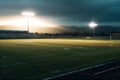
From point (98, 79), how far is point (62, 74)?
285 centimetres

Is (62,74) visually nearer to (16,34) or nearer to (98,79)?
(98,79)

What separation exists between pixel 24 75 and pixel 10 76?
91 cm

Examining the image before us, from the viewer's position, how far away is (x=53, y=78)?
1784 centimetres

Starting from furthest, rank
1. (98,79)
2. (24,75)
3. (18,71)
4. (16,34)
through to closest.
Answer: (16,34) < (18,71) < (24,75) < (98,79)

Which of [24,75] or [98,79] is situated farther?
[24,75]

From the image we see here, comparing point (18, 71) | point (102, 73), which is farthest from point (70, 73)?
point (18, 71)

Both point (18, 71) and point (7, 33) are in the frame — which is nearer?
point (18, 71)

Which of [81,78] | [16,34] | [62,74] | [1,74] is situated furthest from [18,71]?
[16,34]

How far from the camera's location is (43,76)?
1864cm

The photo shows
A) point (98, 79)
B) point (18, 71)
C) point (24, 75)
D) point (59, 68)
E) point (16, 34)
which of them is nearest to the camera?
point (98, 79)

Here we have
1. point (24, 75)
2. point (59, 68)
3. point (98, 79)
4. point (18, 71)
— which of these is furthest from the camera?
point (59, 68)

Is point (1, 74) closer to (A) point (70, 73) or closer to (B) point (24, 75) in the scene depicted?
(B) point (24, 75)

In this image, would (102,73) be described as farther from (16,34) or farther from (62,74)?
(16,34)

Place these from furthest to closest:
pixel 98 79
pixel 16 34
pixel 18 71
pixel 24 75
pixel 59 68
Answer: pixel 16 34 → pixel 59 68 → pixel 18 71 → pixel 24 75 → pixel 98 79
